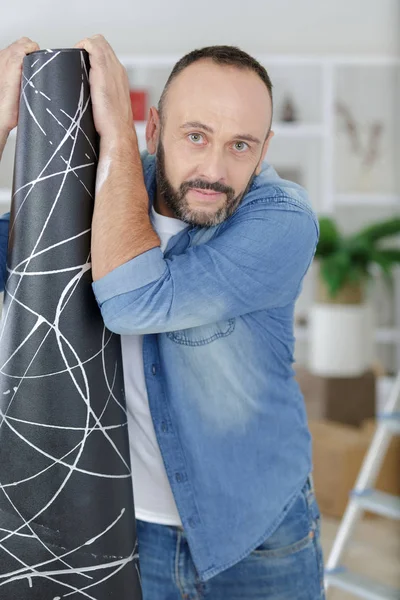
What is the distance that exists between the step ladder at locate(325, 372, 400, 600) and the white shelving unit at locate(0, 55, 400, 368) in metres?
1.54

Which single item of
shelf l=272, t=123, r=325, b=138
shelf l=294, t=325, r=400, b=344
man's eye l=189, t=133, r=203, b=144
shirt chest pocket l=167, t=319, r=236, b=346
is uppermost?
man's eye l=189, t=133, r=203, b=144

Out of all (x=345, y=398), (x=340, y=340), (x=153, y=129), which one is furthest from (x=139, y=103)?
(x=153, y=129)

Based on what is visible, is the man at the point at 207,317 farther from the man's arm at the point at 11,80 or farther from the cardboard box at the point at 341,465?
the cardboard box at the point at 341,465

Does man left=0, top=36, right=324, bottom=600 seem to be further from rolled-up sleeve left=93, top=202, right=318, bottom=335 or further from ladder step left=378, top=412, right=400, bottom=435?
ladder step left=378, top=412, right=400, bottom=435

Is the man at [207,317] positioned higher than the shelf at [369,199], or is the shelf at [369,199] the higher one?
the man at [207,317]

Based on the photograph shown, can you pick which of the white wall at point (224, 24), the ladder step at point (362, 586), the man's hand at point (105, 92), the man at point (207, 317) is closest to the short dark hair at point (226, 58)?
the man at point (207, 317)

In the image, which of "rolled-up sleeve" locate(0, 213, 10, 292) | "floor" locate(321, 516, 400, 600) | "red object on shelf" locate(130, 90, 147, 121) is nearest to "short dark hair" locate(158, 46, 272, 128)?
"rolled-up sleeve" locate(0, 213, 10, 292)

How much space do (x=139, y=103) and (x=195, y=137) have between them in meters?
2.94

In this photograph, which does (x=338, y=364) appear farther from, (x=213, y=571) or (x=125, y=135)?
(x=125, y=135)

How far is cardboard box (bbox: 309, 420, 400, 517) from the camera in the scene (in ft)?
10.8

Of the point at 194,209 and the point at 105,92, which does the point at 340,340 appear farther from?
the point at 105,92

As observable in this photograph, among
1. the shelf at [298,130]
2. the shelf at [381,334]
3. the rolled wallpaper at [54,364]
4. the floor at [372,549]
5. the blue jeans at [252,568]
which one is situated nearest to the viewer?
the rolled wallpaper at [54,364]

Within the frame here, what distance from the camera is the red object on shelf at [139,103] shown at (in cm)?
376

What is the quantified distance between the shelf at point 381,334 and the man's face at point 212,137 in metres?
3.17
